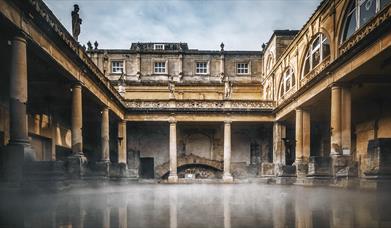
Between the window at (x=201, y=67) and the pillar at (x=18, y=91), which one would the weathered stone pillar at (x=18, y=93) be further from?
the window at (x=201, y=67)

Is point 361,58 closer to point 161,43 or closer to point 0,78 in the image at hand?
point 0,78

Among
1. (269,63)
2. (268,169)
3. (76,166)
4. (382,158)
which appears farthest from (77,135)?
(269,63)

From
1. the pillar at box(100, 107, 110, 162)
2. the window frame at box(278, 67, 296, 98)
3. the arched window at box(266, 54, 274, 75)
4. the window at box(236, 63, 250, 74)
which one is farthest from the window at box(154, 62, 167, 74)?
the pillar at box(100, 107, 110, 162)

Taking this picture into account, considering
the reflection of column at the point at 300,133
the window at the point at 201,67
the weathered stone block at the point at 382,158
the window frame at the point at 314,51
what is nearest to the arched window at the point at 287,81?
the window frame at the point at 314,51

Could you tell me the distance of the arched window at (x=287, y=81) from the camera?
2186 cm

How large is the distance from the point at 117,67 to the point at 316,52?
19574 mm

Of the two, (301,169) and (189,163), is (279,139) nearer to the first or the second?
(301,169)

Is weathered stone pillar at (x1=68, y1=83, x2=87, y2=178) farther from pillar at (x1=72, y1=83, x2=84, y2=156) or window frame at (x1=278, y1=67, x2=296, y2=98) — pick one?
window frame at (x1=278, y1=67, x2=296, y2=98)

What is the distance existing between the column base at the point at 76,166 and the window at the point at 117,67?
18.0m

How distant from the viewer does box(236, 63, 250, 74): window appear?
31656 mm

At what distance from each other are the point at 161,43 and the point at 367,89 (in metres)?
23.3

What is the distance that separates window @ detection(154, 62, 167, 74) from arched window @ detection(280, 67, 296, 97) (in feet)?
39.0

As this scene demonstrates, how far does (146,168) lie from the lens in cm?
2853

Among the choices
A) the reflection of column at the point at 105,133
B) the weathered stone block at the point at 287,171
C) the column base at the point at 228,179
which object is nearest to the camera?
the reflection of column at the point at 105,133
